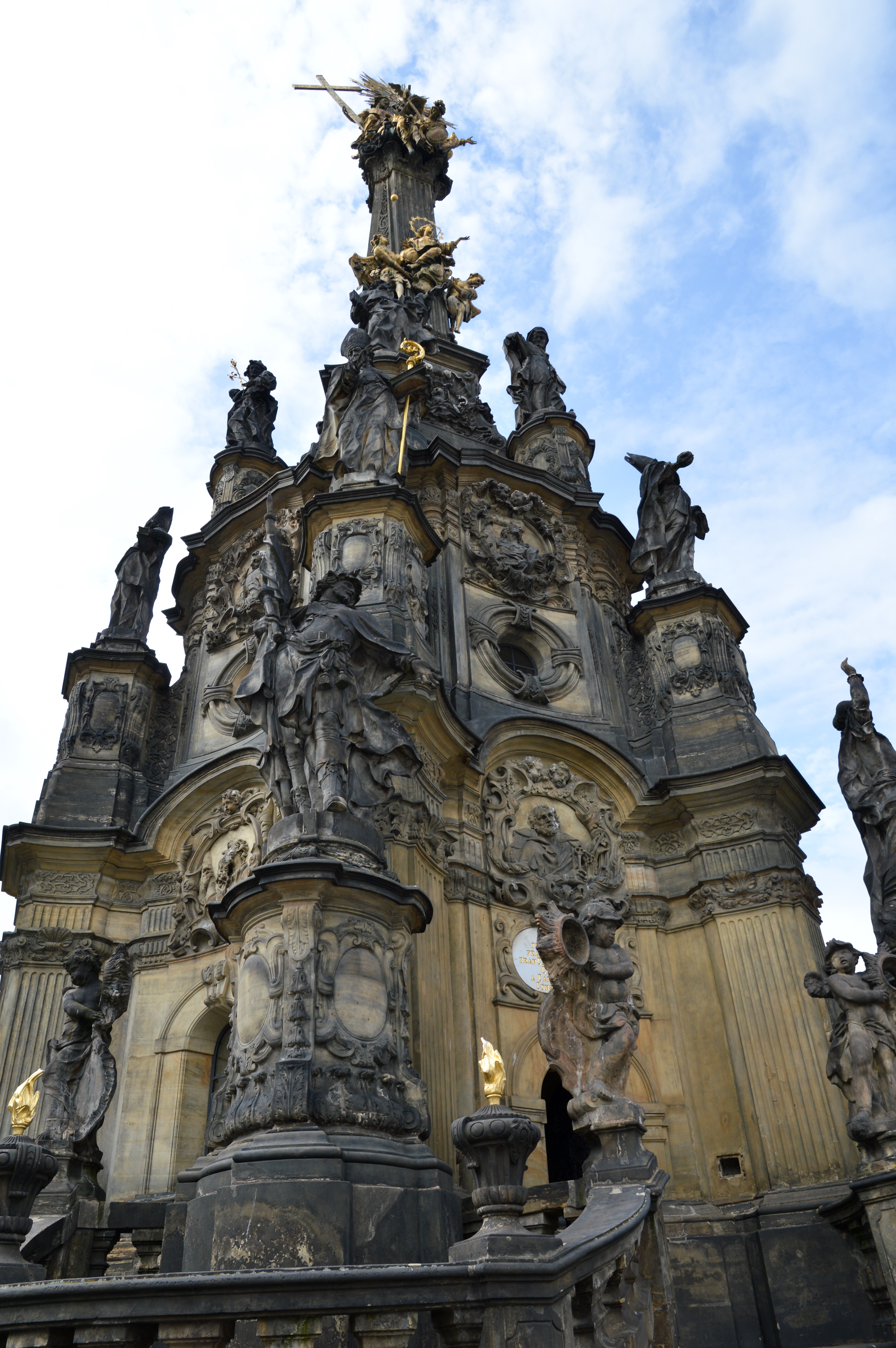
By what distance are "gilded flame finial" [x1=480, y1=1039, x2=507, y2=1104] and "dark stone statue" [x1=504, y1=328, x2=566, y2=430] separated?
637 inches

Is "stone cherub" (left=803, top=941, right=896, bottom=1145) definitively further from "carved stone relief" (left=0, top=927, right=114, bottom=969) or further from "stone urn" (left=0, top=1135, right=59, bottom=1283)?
"carved stone relief" (left=0, top=927, right=114, bottom=969)

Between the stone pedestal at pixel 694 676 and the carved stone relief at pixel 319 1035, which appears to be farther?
the stone pedestal at pixel 694 676

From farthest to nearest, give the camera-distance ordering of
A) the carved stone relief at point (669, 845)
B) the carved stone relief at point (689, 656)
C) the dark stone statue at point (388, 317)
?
the dark stone statue at point (388, 317)
the carved stone relief at point (689, 656)
the carved stone relief at point (669, 845)

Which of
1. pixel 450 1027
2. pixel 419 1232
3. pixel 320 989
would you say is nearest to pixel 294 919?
pixel 320 989

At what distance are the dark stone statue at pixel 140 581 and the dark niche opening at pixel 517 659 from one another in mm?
6076

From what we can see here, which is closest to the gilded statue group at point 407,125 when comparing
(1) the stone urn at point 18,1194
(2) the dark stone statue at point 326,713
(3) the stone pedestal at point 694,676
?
(3) the stone pedestal at point 694,676

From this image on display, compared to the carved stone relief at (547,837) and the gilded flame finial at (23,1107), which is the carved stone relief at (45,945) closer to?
the carved stone relief at (547,837)

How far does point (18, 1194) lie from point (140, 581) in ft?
44.2

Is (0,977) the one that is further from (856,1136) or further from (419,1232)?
(856,1136)

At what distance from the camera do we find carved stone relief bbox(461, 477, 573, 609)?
52.9 feet

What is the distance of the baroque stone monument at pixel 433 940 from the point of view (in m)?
5.98

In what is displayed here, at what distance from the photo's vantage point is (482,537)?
16.3 m

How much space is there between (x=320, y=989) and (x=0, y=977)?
7694 millimetres

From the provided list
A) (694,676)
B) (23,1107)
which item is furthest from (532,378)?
(23,1107)
